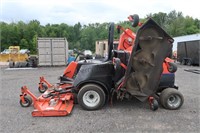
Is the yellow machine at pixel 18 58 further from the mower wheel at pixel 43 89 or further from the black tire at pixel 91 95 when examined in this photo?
the black tire at pixel 91 95

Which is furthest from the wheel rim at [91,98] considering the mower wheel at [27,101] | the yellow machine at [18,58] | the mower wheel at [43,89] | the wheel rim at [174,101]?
the yellow machine at [18,58]

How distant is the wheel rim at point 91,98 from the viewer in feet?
16.9

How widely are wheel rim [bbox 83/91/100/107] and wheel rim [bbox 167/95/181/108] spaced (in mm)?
1732

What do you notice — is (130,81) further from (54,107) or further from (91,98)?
(54,107)

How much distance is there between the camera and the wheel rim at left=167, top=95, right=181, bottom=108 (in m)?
5.23

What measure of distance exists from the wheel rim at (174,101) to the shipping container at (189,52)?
569 inches

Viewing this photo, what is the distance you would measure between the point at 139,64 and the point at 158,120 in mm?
1269

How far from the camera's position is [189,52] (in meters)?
20.1

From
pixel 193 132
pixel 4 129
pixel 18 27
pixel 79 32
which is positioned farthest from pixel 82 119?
pixel 79 32

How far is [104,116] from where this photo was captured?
15.6 feet

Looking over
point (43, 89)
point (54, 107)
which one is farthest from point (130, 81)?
→ point (43, 89)

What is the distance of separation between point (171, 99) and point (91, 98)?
1.95 metres

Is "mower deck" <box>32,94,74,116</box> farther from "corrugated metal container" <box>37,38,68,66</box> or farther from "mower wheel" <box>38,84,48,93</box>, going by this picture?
"corrugated metal container" <box>37,38,68,66</box>

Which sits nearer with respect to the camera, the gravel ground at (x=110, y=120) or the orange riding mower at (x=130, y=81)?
the gravel ground at (x=110, y=120)
